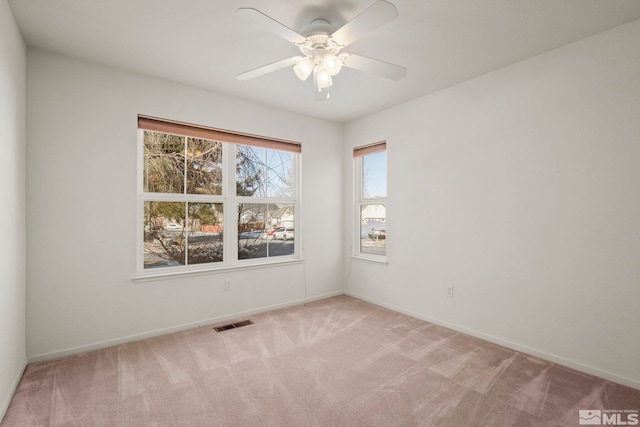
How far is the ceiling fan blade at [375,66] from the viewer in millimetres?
2004

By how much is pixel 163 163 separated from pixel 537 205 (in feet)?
11.2

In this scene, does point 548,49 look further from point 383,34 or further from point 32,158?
point 32,158

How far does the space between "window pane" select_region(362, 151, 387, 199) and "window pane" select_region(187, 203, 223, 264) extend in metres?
1.92

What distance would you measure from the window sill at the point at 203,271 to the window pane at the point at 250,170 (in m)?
0.83

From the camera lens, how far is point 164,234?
3.10m

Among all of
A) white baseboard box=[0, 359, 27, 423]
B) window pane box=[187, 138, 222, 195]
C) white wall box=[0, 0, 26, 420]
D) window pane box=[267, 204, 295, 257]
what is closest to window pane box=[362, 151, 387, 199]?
window pane box=[267, 204, 295, 257]

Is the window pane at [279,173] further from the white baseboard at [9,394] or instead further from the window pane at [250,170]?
the white baseboard at [9,394]

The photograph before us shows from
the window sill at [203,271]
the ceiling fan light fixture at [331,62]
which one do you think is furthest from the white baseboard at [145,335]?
the ceiling fan light fixture at [331,62]

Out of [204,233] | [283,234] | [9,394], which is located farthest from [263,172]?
[9,394]

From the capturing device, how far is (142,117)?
114 inches

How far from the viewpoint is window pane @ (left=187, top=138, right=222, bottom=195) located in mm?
3240

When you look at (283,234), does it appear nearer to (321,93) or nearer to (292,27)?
(321,93)

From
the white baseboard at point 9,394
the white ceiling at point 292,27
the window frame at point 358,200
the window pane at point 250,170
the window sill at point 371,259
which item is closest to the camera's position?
the white baseboard at point 9,394

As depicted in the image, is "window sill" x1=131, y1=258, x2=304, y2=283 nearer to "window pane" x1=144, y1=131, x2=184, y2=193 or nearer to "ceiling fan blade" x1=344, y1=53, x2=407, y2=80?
"window pane" x1=144, y1=131, x2=184, y2=193
